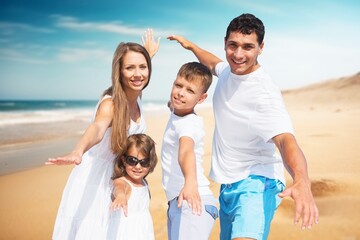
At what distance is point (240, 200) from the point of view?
285 centimetres

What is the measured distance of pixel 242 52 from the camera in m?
2.88

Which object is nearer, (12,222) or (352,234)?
(352,234)

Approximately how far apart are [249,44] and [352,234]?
279 centimetres

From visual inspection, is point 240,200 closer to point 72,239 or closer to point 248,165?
point 248,165

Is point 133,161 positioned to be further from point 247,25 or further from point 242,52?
point 247,25

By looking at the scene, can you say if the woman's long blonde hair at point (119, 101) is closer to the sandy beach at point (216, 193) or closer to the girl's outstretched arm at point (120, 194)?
the girl's outstretched arm at point (120, 194)

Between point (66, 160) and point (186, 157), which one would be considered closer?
point (66, 160)

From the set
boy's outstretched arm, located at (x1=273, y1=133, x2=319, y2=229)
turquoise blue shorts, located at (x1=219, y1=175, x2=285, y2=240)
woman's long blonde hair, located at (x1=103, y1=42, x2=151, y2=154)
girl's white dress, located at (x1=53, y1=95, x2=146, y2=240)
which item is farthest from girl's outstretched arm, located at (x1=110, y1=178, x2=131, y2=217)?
boy's outstretched arm, located at (x1=273, y1=133, x2=319, y2=229)

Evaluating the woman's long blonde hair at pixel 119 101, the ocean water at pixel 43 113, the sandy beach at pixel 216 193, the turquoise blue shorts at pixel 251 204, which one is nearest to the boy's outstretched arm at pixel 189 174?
the turquoise blue shorts at pixel 251 204

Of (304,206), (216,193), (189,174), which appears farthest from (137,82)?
(216,193)

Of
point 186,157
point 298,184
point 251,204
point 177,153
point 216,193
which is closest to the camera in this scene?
point 298,184

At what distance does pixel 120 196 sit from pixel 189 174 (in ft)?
2.73

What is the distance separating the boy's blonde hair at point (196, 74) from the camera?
3.02 metres

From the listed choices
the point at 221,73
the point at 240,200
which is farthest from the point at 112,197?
the point at 221,73
